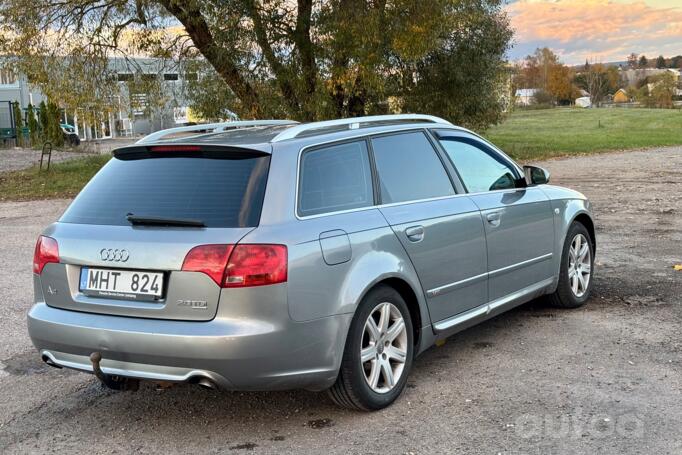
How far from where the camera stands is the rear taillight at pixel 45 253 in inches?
173

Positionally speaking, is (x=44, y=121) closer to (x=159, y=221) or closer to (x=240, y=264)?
(x=159, y=221)

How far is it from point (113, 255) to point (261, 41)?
14494 mm

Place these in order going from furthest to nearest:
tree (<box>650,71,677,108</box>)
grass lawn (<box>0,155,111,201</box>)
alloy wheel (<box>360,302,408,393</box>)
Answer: tree (<box>650,71,677,108</box>)
grass lawn (<box>0,155,111,201</box>)
alloy wheel (<box>360,302,408,393</box>)

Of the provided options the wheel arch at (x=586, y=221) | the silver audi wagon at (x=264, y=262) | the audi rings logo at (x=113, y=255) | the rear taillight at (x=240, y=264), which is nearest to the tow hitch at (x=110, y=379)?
the silver audi wagon at (x=264, y=262)

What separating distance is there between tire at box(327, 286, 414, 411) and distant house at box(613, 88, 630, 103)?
134m

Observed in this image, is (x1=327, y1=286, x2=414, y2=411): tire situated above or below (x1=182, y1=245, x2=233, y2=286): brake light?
below

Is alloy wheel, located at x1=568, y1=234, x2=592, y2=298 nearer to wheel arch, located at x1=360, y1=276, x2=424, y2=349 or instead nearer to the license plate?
wheel arch, located at x1=360, y1=276, x2=424, y2=349

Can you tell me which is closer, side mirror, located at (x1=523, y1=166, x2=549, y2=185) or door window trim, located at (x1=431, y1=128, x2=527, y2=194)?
door window trim, located at (x1=431, y1=128, x2=527, y2=194)

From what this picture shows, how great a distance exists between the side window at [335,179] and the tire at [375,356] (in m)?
0.53

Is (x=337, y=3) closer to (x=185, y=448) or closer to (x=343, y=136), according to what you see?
(x=343, y=136)

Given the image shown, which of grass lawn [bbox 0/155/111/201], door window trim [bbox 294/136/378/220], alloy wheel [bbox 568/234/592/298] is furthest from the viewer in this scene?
grass lawn [bbox 0/155/111/201]

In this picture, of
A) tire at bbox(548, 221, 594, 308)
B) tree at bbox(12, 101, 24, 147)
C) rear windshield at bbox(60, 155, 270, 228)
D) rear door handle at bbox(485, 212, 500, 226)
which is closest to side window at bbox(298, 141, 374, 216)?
rear windshield at bbox(60, 155, 270, 228)

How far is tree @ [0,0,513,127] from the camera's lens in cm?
1689

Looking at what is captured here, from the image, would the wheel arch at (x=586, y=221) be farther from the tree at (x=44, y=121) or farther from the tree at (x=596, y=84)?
the tree at (x=596, y=84)
